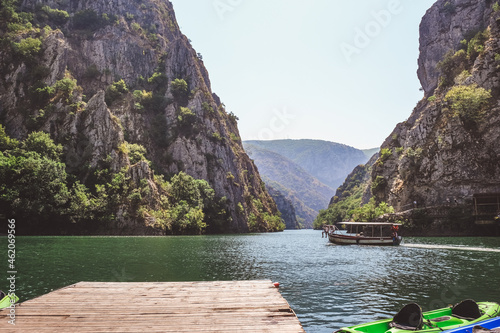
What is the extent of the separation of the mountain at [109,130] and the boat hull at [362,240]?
1934 inches

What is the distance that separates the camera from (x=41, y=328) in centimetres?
746

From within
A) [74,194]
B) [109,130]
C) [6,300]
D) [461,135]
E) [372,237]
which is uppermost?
[109,130]

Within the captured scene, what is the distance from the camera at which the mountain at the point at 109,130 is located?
79625 mm

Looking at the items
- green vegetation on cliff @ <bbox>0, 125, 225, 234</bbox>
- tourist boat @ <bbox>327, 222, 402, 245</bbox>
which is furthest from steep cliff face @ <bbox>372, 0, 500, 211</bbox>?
green vegetation on cliff @ <bbox>0, 125, 225, 234</bbox>

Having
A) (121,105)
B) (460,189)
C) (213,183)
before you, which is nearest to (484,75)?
(460,189)

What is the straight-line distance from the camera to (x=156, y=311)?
906 centimetres

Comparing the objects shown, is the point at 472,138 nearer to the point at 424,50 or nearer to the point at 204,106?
the point at 424,50

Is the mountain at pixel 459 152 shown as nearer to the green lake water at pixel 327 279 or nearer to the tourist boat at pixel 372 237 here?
the tourist boat at pixel 372 237

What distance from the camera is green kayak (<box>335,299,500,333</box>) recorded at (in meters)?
9.23

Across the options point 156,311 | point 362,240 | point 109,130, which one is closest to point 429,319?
point 156,311

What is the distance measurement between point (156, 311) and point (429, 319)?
9.08 metres

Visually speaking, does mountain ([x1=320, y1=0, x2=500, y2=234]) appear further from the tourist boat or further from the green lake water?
the green lake water

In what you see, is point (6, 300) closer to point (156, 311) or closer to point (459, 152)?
point (156, 311)

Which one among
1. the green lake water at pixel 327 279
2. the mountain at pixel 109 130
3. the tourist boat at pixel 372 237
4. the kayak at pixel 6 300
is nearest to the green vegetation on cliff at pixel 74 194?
the mountain at pixel 109 130
